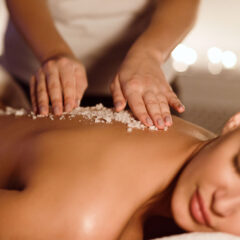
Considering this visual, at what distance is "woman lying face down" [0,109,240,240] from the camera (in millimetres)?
755

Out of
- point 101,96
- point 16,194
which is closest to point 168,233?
point 16,194

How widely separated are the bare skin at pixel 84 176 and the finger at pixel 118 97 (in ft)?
0.29

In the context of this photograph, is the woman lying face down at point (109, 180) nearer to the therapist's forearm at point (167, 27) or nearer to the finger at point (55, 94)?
the finger at point (55, 94)

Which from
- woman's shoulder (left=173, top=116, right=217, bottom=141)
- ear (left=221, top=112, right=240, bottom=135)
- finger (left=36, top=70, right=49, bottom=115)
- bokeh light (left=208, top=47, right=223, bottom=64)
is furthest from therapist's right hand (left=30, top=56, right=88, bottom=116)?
bokeh light (left=208, top=47, right=223, bottom=64)

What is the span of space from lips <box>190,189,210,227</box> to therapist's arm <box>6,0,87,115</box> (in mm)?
369

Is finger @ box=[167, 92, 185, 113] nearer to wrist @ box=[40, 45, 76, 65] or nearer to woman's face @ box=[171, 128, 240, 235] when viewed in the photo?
woman's face @ box=[171, 128, 240, 235]

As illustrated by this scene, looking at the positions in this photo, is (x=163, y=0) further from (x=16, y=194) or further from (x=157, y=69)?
(x=16, y=194)

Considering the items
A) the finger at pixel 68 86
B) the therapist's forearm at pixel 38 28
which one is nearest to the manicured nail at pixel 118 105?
the finger at pixel 68 86

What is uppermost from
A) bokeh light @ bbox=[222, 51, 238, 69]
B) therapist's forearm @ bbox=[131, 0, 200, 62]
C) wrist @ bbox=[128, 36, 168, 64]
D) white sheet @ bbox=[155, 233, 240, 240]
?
therapist's forearm @ bbox=[131, 0, 200, 62]

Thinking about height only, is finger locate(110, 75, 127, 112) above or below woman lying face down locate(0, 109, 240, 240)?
above

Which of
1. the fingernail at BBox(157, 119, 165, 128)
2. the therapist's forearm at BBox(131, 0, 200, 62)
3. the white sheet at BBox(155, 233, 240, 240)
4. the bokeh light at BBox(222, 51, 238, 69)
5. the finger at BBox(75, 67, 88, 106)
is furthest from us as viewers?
the bokeh light at BBox(222, 51, 238, 69)

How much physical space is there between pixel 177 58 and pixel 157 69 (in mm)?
1740

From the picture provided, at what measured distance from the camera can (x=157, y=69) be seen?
108 centimetres

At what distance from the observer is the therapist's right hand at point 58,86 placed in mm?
1002
